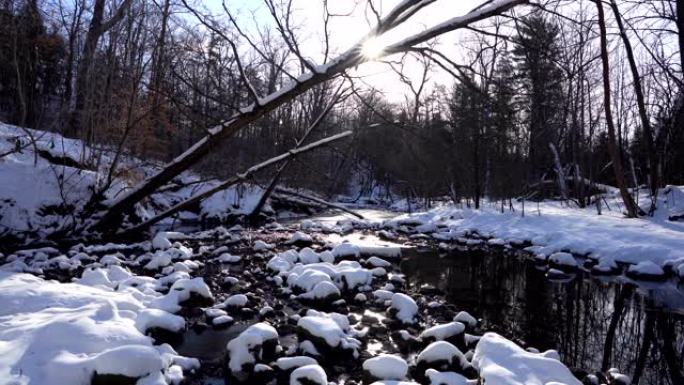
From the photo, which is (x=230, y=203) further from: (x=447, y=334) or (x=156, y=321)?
(x=447, y=334)

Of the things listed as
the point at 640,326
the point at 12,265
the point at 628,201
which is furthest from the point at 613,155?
the point at 12,265

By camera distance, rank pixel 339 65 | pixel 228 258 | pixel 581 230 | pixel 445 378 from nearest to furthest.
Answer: pixel 445 378 < pixel 339 65 < pixel 228 258 < pixel 581 230

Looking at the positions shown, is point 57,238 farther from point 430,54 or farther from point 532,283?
point 532,283

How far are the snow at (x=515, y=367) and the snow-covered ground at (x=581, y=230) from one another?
5.39 m

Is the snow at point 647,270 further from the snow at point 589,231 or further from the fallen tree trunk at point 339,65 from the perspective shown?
the fallen tree trunk at point 339,65

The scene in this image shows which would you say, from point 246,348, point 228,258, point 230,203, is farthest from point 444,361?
point 230,203

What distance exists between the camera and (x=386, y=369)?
3465 millimetres

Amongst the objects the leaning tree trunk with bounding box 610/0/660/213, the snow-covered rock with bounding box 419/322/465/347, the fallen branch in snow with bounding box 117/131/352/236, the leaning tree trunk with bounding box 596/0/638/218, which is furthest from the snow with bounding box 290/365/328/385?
the leaning tree trunk with bounding box 610/0/660/213

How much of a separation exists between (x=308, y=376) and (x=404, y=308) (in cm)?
206

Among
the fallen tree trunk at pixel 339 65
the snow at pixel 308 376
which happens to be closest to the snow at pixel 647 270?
the fallen tree trunk at pixel 339 65

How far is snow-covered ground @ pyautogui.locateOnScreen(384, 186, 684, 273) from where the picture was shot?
7.97 metres

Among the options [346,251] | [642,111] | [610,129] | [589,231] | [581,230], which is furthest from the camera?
[642,111]

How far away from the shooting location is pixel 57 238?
9.05 meters

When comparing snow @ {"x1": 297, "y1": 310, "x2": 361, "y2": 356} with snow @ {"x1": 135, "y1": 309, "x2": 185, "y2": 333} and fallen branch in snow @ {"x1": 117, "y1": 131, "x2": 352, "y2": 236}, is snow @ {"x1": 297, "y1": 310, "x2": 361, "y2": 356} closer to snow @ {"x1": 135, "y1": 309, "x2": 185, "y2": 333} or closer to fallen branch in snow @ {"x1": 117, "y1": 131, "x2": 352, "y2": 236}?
snow @ {"x1": 135, "y1": 309, "x2": 185, "y2": 333}
